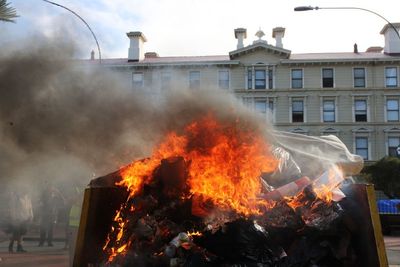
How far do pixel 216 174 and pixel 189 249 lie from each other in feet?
3.86

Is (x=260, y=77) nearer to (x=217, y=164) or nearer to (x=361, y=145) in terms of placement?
(x=361, y=145)

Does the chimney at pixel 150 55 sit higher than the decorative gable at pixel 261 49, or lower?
lower

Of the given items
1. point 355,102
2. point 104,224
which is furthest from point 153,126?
point 355,102

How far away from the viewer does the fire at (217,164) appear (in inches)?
189

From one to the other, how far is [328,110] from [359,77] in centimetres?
356

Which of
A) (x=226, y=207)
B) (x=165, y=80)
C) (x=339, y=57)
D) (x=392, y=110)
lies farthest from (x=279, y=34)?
(x=226, y=207)

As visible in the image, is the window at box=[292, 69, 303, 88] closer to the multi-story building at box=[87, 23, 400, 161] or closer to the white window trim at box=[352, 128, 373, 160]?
the multi-story building at box=[87, 23, 400, 161]

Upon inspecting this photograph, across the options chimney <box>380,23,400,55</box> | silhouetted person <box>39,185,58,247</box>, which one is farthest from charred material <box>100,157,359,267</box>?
chimney <box>380,23,400,55</box>

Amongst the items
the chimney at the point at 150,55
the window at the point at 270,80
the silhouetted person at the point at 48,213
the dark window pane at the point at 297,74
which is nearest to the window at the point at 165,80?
the silhouetted person at the point at 48,213

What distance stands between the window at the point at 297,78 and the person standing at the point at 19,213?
29619mm

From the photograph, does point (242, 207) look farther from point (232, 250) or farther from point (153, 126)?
point (153, 126)

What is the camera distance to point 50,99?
691 cm

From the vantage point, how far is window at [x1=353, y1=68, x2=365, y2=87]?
36906mm

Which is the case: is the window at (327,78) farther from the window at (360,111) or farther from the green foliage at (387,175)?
the green foliage at (387,175)
